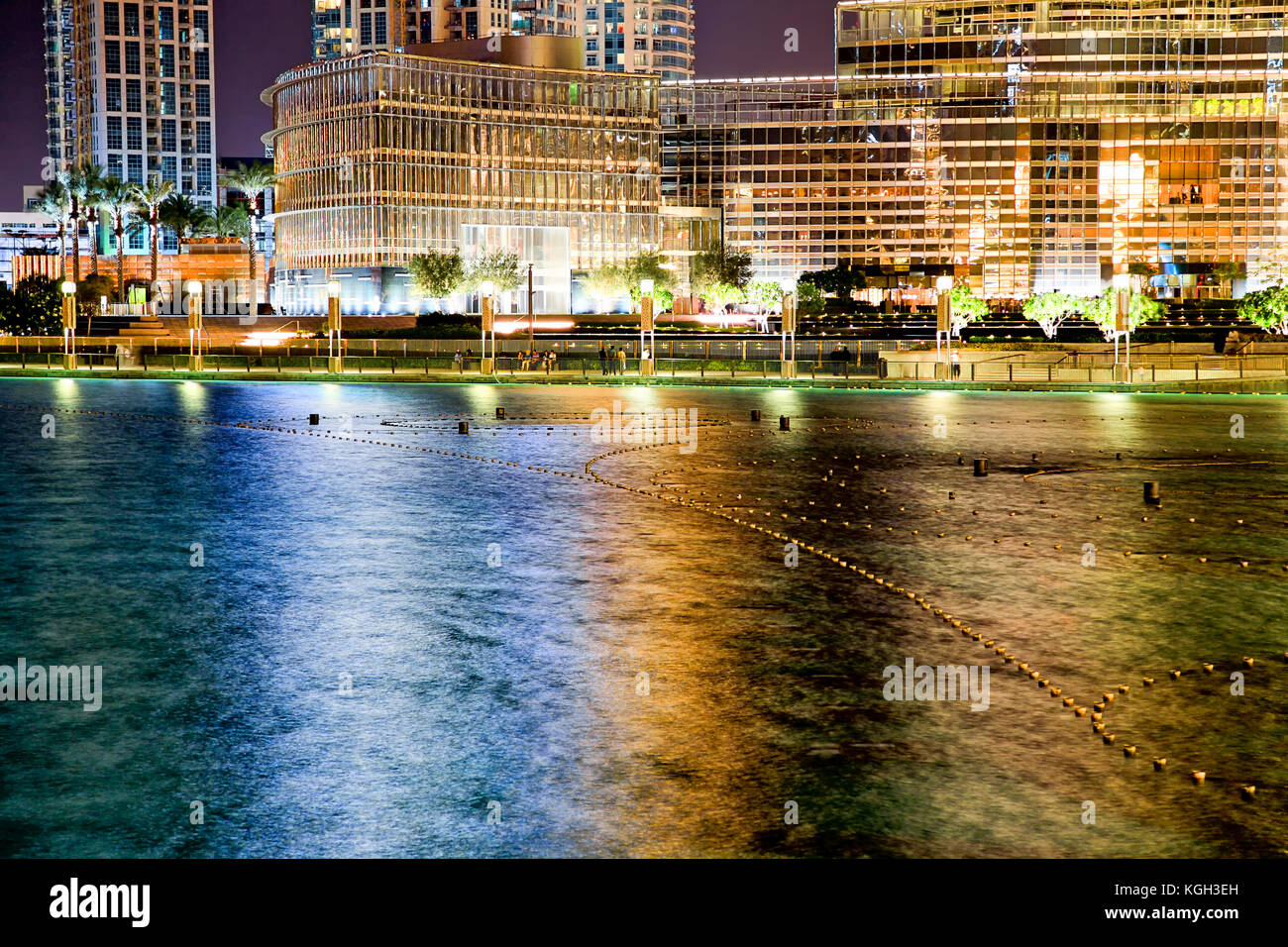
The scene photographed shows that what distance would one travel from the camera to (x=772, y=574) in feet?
45.7

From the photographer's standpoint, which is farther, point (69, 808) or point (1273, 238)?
point (1273, 238)

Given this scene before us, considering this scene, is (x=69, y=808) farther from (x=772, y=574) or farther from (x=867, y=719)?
(x=772, y=574)

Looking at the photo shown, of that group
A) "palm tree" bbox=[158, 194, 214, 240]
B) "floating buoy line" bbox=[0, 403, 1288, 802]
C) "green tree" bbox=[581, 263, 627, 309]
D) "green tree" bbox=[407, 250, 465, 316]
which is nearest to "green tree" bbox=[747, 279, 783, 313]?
"green tree" bbox=[581, 263, 627, 309]

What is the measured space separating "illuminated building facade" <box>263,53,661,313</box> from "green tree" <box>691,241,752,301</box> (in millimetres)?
11189

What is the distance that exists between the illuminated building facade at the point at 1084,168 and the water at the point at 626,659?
127 meters

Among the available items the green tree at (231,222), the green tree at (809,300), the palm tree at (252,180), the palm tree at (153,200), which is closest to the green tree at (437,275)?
the palm tree at (252,180)

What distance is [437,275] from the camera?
370 feet

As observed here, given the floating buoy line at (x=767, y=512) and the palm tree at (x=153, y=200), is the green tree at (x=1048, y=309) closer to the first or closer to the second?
the floating buoy line at (x=767, y=512)

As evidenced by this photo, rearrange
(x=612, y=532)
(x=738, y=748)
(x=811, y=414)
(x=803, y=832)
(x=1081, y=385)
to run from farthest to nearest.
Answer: (x=1081, y=385) < (x=811, y=414) < (x=612, y=532) < (x=738, y=748) < (x=803, y=832)

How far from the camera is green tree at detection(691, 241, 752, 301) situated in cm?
12588

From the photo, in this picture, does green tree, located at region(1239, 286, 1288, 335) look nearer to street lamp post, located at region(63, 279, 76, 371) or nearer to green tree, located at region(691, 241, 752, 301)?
street lamp post, located at region(63, 279, 76, 371)

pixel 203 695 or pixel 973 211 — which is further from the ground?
pixel 973 211

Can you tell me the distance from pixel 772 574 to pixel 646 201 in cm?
12839
